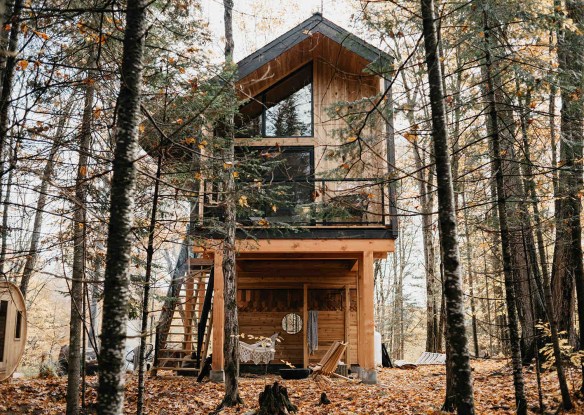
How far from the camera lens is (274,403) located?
750 centimetres

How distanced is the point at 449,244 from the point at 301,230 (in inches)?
264

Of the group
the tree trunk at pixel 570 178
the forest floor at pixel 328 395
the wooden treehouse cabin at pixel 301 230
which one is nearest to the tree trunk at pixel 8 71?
A: the forest floor at pixel 328 395

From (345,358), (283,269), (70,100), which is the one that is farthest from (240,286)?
(70,100)

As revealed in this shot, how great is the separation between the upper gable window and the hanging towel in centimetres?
481

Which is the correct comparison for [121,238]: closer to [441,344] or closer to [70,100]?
[70,100]

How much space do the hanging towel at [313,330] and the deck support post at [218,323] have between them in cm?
339

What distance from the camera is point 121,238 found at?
3.63 meters

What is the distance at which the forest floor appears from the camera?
7613 millimetres

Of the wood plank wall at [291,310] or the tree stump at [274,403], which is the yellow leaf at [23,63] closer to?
the tree stump at [274,403]

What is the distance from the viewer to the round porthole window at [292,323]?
1477cm

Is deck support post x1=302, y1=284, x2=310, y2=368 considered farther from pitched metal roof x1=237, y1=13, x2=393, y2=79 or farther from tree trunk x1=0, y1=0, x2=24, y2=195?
tree trunk x1=0, y1=0, x2=24, y2=195

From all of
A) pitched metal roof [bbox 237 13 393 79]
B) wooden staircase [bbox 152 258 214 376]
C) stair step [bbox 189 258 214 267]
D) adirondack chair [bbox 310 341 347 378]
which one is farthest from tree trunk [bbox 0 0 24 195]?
stair step [bbox 189 258 214 267]

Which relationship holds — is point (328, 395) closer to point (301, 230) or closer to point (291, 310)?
point (301, 230)

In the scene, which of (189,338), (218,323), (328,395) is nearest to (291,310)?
(189,338)
